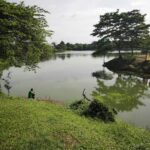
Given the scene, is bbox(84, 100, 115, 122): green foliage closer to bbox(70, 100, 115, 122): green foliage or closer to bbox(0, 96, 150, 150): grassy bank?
bbox(70, 100, 115, 122): green foliage

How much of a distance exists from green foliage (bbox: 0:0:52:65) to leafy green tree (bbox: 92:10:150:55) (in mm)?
43878

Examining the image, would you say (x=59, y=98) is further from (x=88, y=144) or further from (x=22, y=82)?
(x=88, y=144)

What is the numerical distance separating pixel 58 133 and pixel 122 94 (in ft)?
63.9

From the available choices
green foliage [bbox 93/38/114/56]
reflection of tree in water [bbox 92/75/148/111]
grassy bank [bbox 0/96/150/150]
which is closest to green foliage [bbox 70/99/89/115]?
grassy bank [bbox 0/96/150/150]

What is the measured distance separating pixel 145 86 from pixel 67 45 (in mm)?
147935

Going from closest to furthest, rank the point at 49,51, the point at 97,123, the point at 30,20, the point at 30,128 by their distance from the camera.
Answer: the point at 30,128, the point at 97,123, the point at 30,20, the point at 49,51

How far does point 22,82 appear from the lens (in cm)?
4109

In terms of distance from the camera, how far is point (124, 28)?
6444 centimetres

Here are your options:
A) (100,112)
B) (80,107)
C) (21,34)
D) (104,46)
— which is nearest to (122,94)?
(80,107)

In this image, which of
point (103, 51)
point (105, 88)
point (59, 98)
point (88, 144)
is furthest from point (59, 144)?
point (103, 51)

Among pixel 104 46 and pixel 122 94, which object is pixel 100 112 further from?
pixel 104 46

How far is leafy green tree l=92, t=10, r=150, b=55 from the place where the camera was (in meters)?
62.9

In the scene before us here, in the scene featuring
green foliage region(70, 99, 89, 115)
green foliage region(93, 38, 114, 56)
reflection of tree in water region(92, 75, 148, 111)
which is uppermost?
green foliage region(93, 38, 114, 56)

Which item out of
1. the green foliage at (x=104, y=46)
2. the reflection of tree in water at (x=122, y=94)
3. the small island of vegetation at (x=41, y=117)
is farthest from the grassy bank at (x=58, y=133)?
the green foliage at (x=104, y=46)
